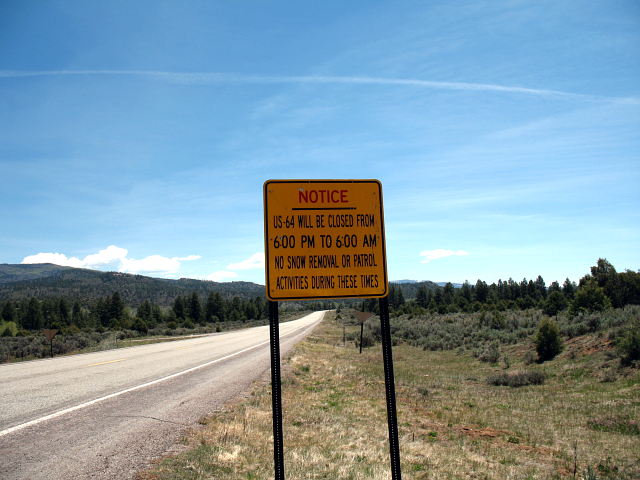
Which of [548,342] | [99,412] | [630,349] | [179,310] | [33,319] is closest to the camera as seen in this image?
[99,412]

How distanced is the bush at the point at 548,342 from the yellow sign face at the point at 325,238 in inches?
802

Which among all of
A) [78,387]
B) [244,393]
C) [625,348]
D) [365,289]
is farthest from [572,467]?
[625,348]

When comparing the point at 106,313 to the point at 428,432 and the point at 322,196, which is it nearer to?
the point at 428,432

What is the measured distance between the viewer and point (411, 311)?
68.0 meters

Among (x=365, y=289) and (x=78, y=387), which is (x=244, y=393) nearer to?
(x=78, y=387)

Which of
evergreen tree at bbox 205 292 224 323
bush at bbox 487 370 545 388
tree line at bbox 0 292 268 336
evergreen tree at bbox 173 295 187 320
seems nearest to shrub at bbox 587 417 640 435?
bush at bbox 487 370 545 388

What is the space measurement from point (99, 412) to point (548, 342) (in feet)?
65.7

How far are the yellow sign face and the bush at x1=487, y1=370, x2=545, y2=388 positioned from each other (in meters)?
15.2

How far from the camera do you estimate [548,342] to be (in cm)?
2095

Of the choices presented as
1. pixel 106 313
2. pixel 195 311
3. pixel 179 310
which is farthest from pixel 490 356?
pixel 179 310

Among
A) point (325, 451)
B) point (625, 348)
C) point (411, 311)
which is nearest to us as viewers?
point (325, 451)

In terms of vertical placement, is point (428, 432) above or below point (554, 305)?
below

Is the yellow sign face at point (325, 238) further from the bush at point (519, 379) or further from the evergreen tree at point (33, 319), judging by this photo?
the evergreen tree at point (33, 319)

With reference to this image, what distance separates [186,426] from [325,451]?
2.43 meters
